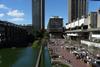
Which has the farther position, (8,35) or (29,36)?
(29,36)

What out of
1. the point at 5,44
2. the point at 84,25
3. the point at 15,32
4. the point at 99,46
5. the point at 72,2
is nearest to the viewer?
the point at 99,46

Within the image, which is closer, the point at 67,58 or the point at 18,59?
the point at 67,58

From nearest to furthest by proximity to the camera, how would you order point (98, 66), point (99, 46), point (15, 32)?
point (98, 66) < point (99, 46) < point (15, 32)

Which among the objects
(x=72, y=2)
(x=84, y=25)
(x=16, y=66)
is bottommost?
(x=16, y=66)

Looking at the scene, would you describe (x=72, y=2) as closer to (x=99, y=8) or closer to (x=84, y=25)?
(x=84, y=25)

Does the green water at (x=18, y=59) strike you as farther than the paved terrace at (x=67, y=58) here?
Yes

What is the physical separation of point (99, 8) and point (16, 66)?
4600cm

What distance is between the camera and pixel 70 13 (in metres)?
194

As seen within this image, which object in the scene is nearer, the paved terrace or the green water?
the paved terrace

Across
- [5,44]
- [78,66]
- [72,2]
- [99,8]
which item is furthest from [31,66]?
[72,2]

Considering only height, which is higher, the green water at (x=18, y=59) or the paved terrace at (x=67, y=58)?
the paved terrace at (x=67, y=58)

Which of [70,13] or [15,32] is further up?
[70,13]

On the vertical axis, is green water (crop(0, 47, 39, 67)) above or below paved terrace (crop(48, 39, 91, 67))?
below

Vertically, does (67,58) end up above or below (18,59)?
above
